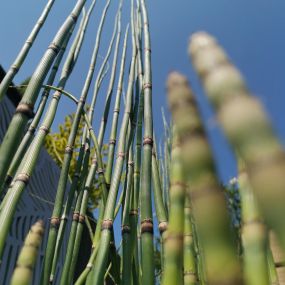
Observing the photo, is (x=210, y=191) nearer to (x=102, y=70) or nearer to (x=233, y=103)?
(x=233, y=103)

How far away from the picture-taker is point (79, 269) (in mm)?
3650

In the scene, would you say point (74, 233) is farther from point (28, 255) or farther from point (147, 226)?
point (28, 255)

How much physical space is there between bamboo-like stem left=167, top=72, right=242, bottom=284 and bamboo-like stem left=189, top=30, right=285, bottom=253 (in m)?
0.02

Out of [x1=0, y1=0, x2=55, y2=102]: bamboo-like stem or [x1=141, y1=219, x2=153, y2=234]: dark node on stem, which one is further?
[x1=0, y1=0, x2=55, y2=102]: bamboo-like stem

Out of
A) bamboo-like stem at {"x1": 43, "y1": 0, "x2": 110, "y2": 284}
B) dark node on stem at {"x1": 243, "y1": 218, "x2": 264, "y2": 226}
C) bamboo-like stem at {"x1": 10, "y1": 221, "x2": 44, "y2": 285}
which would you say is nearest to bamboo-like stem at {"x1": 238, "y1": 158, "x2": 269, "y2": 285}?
dark node on stem at {"x1": 243, "y1": 218, "x2": 264, "y2": 226}

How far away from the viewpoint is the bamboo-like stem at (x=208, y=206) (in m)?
0.16

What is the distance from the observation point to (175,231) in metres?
0.25

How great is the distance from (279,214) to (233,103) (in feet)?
0.14

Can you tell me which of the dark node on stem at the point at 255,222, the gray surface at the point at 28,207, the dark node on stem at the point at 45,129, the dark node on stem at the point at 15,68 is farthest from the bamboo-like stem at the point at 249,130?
the gray surface at the point at 28,207

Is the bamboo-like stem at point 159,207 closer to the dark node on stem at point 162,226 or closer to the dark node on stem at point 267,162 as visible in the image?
the dark node on stem at point 162,226

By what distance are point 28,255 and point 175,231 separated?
9 centimetres

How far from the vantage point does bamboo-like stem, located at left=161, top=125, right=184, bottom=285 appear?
25 centimetres

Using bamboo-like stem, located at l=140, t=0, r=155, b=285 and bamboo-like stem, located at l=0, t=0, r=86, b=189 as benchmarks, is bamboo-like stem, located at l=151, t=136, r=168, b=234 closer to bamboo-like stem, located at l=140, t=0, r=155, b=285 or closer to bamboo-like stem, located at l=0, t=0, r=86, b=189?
bamboo-like stem, located at l=140, t=0, r=155, b=285

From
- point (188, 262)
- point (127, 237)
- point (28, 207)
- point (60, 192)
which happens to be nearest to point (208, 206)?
point (188, 262)
